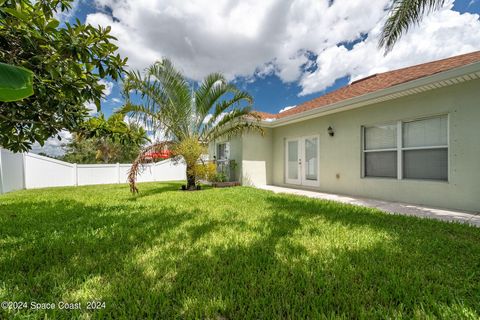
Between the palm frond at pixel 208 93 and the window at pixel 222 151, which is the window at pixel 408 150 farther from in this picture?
the window at pixel 222 151

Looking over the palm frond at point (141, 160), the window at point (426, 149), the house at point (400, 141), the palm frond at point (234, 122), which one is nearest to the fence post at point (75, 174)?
the palm frond at point (141, 160)

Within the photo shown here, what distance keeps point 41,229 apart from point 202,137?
6.45 meters

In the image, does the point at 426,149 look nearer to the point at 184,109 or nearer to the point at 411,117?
the point at 411,117

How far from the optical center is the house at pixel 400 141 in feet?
17.3

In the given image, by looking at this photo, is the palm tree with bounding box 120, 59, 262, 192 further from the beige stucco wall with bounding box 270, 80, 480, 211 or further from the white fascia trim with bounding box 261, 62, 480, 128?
the beige stucco wall with bounding box 270, 80, 480, 211

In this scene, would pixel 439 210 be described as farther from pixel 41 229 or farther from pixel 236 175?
pixel 41 229

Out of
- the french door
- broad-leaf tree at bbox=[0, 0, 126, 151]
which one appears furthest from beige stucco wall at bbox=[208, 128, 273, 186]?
broad-leaf tree at bbox=[0, 0, 126, 151]

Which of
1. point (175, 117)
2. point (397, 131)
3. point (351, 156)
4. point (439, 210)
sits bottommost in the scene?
point (439, 210)

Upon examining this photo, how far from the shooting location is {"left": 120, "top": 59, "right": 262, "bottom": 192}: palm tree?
8.16m

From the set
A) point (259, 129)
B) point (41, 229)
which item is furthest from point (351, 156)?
point (41, 229)

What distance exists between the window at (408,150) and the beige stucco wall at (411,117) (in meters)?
0.23

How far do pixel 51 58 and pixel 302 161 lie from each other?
9.25m

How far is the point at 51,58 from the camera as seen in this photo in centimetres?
261

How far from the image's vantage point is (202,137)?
9.47 metres
